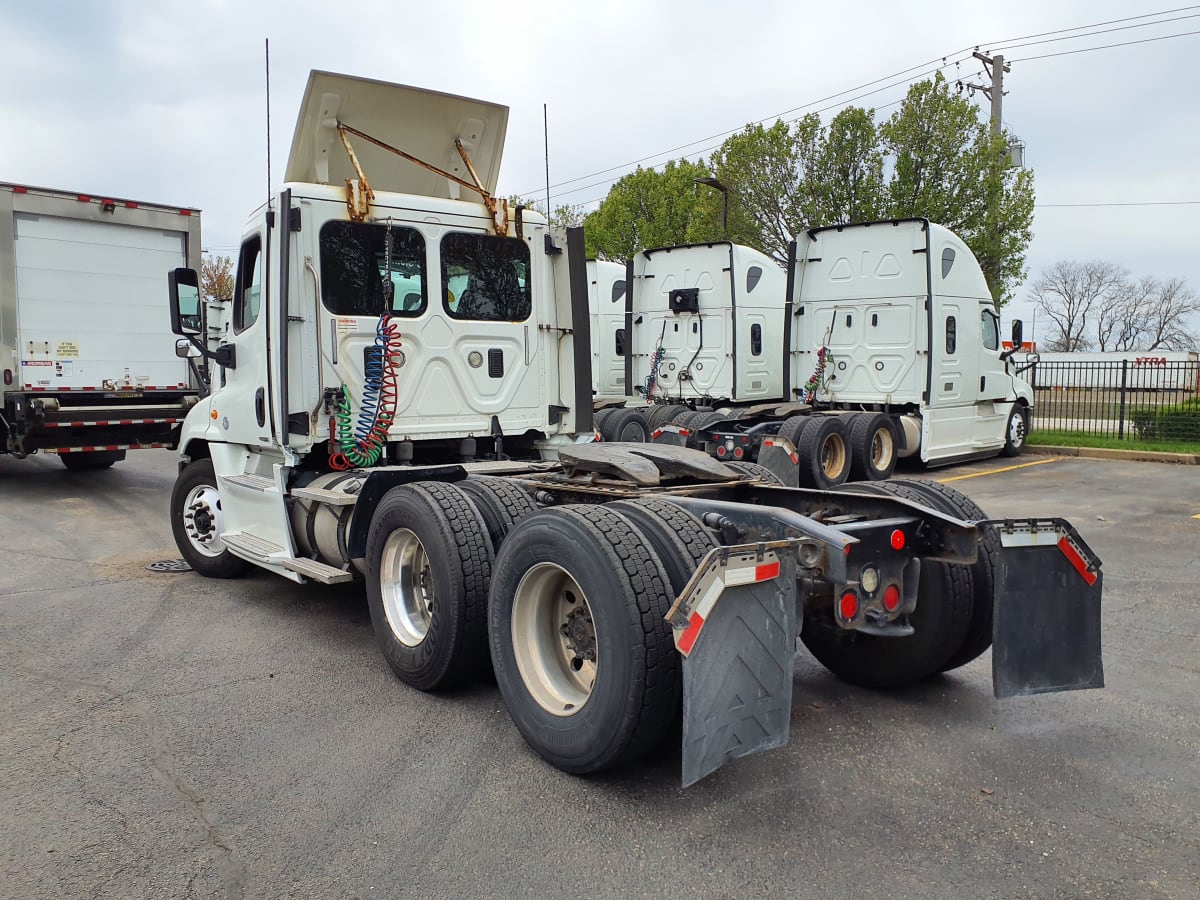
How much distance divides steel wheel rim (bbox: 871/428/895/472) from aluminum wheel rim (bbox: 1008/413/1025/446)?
4.13 m

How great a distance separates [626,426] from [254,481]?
824 cm

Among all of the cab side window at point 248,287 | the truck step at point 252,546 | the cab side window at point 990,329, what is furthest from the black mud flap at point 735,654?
the cab side window at point 990,329

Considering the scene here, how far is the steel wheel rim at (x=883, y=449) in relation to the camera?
12883mm

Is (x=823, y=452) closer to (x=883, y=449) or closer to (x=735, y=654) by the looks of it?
(x=883, y=449)

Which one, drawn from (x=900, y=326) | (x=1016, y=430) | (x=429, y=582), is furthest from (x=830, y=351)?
(x=429, y=582)

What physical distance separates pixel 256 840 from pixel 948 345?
1211cm

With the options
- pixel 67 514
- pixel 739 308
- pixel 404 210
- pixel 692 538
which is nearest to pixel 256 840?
pixel 692 538

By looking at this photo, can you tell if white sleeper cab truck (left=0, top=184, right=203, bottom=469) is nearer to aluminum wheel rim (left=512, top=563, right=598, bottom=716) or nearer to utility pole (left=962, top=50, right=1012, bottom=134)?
aluminum wheel rim (left=512, top=563, right=598, bottom=716)

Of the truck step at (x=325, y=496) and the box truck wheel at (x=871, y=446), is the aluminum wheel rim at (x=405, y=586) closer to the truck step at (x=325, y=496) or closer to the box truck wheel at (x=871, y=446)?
the truck step at (x=325, y=496)

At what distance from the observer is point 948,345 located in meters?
13.3

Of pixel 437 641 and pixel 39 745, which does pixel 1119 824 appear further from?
pixel 39 745

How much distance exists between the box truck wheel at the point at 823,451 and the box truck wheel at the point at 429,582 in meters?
7.59

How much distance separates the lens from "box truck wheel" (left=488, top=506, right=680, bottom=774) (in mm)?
3447

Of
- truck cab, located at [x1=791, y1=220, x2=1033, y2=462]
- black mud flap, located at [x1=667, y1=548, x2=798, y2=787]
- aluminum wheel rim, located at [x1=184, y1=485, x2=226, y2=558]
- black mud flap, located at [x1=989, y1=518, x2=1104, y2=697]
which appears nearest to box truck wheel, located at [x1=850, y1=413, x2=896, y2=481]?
truck cab, located at [x1=791, y1=220, x2=1033, y2=462]
